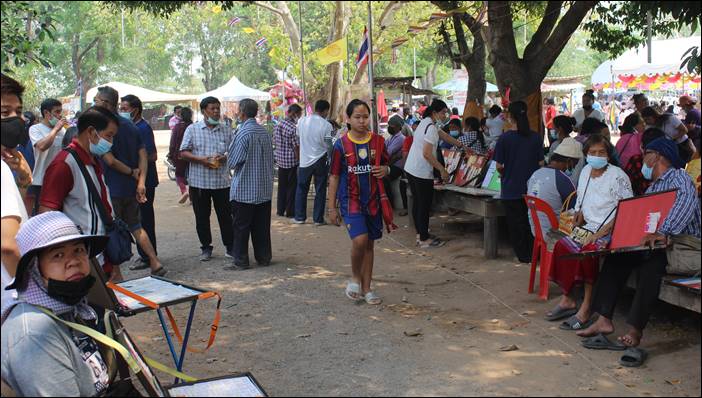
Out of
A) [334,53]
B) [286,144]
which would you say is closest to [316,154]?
[286,144]

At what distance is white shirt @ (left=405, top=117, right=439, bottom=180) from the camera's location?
10062mm

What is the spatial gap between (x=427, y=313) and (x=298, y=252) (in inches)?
141

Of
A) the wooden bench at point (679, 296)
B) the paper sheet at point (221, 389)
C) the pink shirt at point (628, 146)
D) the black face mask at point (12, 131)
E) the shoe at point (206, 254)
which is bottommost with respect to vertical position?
the shoe at point (206, 254)

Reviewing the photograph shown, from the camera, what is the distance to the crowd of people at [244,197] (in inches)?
141

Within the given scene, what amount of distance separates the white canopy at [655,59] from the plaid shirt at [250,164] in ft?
31.4

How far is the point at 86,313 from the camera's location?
3932mm

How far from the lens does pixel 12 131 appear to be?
17.1 feet

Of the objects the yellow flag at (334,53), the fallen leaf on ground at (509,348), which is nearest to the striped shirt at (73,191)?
the fallen leaf on ground at (509,348)

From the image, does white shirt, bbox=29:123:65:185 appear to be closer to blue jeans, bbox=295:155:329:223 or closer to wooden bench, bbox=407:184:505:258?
blue jeans, bbox=295:155:329:223

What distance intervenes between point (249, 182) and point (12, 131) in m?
3.89

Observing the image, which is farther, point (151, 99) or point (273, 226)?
point (151, 99)

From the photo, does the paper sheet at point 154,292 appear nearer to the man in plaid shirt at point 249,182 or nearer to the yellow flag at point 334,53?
the man in plaid shirt at point 249,182

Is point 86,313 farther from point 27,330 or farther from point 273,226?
point 273,226

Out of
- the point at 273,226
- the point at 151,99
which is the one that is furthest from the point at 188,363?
the point at 151,99
